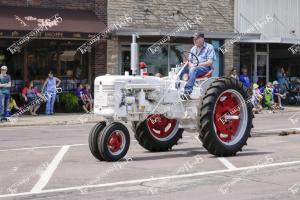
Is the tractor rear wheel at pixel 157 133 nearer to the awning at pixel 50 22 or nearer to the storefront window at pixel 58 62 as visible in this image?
the awning at pixel 50 22

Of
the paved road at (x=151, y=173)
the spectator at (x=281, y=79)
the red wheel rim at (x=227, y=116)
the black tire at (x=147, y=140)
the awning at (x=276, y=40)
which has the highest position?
the awning at (x=276, y=40)

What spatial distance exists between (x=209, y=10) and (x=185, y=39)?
2.15m

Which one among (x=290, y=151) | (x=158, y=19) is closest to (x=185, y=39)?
(x=158, y=19)

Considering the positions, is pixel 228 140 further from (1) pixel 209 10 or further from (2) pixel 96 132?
(1) pixel 209 10

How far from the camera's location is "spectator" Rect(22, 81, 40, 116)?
24781 millimetres

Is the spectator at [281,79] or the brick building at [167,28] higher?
the brick building at [167,28]

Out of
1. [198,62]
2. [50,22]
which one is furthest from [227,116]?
[50,22]

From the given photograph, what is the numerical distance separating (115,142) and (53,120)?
39.9ft

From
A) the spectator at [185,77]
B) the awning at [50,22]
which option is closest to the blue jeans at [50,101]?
the awning at [50,22]

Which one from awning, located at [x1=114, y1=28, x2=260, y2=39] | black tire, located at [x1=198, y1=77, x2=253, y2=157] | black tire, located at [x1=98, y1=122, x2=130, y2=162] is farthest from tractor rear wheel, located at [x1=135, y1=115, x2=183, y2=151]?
awning, located at [x1=114, y1=28, x2=260, y2=39]

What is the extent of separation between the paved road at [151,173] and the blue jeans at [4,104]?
8429 mm

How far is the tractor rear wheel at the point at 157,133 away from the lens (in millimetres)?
12648

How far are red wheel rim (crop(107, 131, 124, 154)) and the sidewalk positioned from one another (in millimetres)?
10735

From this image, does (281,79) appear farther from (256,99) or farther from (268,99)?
(256,99)
